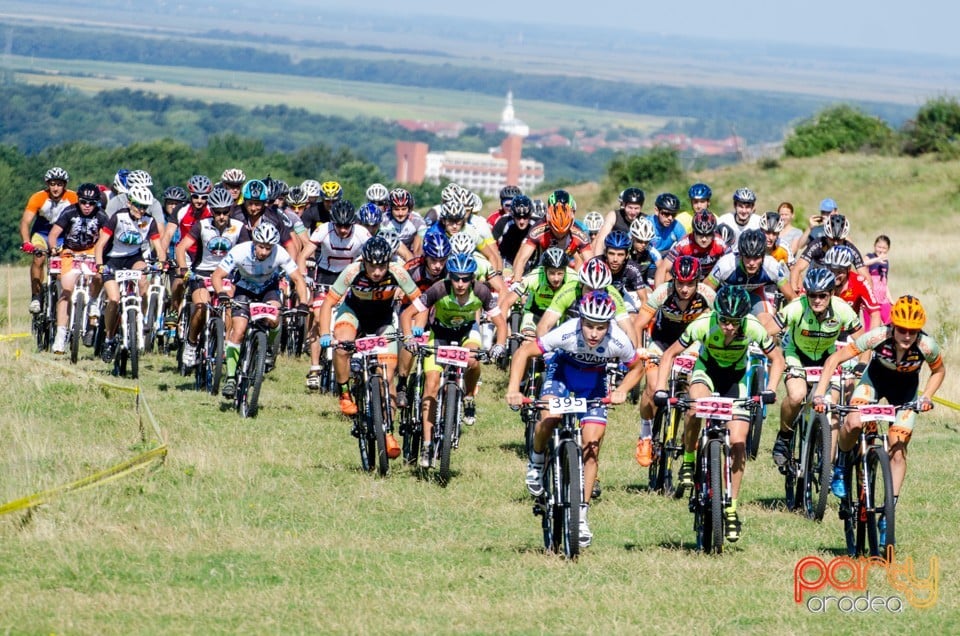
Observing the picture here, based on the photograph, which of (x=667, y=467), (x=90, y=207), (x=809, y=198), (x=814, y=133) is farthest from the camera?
(x=814, y=133)

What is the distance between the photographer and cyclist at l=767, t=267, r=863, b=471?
12.8m

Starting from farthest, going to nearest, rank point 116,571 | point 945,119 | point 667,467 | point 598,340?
1. point 945,119
2. point 667,467
3. point 598,340
4. point 116,571

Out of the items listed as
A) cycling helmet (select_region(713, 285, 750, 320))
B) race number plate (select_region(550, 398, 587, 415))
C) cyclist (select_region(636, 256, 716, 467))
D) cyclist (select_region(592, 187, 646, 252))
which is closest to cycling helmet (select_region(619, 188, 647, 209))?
cyclist (select_region(592, 187, 646, 252))

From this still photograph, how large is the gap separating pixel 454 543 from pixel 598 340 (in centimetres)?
186

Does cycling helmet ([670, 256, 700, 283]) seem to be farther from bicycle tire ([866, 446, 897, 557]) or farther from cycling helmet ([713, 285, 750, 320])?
bicycle tire ([866, 446, 897, 557])

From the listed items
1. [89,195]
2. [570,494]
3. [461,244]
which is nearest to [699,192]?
[461,244]

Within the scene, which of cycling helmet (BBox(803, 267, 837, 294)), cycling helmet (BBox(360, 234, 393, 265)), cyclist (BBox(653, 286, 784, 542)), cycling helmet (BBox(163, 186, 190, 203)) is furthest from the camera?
cycling helmet (BBox(163, 186, 190, 203))

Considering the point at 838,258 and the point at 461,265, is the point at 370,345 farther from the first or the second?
the point at 838,258

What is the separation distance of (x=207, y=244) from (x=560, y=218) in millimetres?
4229

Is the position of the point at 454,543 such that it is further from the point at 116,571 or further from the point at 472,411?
the point at 472,411

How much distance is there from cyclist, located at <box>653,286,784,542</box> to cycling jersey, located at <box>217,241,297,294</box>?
17.5 feet

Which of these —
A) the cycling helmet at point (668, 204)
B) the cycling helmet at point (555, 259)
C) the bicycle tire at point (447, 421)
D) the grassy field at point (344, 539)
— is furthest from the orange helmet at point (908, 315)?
the cycling helmet at point (668, 204)

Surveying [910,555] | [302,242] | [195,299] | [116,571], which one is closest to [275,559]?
[116,571]

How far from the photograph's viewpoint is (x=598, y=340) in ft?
34.9
